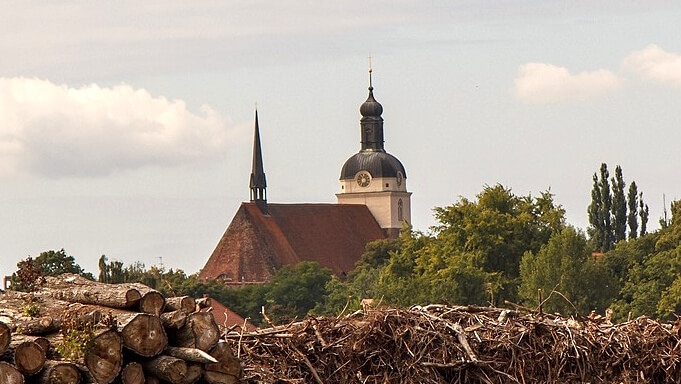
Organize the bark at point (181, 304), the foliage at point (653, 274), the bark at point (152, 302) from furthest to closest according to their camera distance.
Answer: the foliage at point (653, 274) → the bark at point (181, 304) → the bark at point (152, 302)

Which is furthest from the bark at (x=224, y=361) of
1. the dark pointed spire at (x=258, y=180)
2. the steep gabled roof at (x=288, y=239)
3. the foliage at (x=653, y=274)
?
the dark pointed spire at (x=258, y=180)

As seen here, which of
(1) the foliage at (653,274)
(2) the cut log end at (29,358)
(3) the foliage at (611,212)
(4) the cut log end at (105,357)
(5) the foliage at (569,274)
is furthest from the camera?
(3) the foliage at (611,212)

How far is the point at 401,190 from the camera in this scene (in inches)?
5994

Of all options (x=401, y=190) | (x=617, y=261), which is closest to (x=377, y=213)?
(x=401, y=190)

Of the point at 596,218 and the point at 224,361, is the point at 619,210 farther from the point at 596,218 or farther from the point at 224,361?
the point at 224,361

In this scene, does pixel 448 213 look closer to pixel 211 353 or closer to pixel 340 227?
pixel 211 353

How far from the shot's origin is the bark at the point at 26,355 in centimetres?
1082

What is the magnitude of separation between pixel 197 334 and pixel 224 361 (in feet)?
0.92

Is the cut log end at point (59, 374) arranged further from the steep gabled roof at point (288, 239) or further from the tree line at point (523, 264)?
the steep gabled roof at point (288, 239)

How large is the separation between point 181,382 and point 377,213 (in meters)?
139

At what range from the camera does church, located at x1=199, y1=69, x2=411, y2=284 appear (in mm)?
131750

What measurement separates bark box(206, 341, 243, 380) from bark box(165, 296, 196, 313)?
327mm

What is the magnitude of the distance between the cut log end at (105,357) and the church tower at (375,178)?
137 meters

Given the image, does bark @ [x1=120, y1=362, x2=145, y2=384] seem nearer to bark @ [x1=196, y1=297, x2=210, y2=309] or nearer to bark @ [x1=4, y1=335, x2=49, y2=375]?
bark @ [x1=4, y1=335, x2=49, y2=375]
